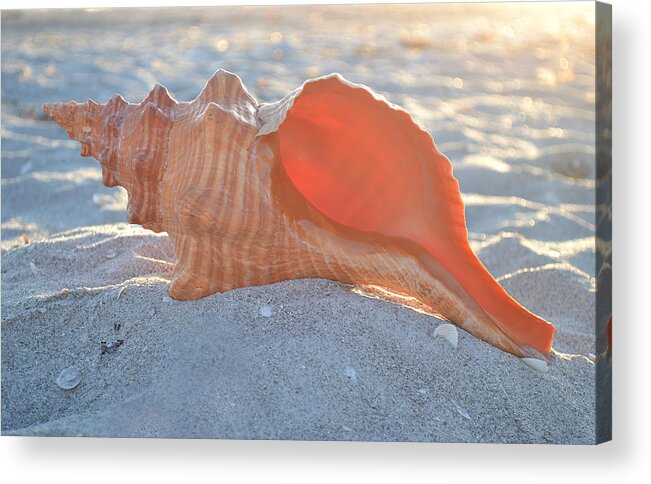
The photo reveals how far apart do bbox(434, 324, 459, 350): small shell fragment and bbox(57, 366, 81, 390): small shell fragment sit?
79 cm

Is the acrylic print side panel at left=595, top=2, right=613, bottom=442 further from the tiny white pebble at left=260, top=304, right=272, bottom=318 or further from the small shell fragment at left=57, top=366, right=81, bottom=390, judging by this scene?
the small shell fragment at left=57, top=366, right=81, bottom=390

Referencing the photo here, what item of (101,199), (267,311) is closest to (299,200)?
(267,311)

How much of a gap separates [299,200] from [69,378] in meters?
0.64

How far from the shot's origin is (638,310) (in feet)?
5.85

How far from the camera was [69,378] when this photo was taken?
1.82 metres

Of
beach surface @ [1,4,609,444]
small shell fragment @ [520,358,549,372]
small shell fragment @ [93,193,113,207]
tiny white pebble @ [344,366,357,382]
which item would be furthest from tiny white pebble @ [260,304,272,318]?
small shell fragment @ [93,193,113,207]

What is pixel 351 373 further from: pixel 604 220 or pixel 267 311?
pixel 604 220

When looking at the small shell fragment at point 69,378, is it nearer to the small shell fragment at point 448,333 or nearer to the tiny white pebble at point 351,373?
the tiny white pebble at point 351,373

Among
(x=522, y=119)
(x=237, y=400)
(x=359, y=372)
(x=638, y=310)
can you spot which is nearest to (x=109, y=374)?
(x=237, y=400)

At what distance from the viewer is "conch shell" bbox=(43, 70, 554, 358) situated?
5.81 feet

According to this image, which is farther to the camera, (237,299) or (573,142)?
(573,142)

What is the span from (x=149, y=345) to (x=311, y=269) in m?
0.39

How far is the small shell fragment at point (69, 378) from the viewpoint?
181cm

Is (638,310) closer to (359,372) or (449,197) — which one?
(449,197)
